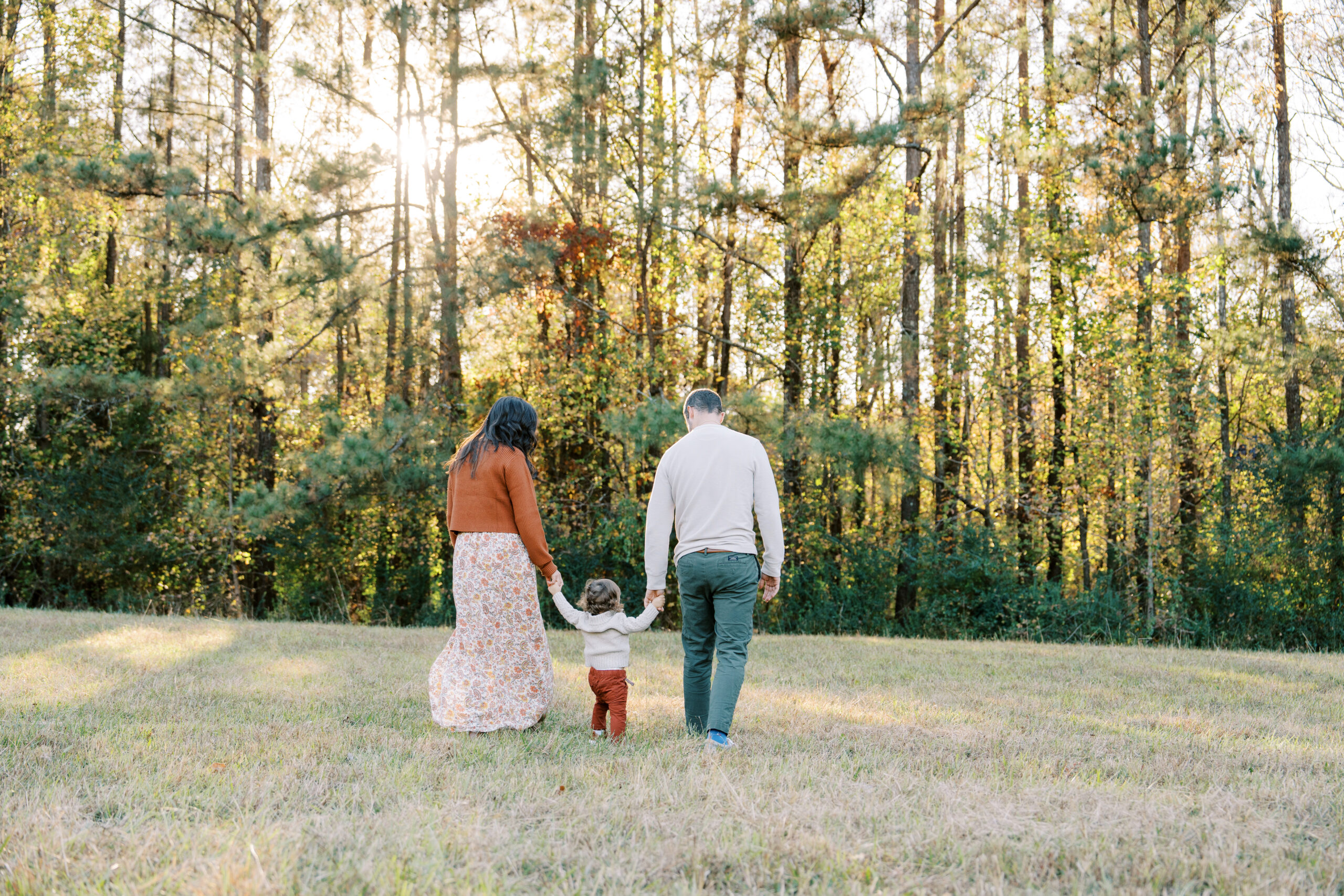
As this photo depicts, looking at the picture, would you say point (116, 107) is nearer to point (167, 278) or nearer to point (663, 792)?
point (167, 278)

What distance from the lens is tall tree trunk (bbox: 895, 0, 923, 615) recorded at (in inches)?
554

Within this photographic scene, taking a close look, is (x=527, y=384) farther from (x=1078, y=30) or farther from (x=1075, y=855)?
(x=1075, y=855)

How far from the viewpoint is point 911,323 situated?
14.8 metres

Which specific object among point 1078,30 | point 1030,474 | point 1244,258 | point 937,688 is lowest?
point 937,688

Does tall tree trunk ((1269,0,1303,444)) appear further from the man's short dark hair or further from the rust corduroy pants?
the rust corduroy pants

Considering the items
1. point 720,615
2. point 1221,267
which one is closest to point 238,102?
point 1221,267

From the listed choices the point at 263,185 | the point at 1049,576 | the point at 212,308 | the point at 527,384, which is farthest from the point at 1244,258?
the point at 263,185

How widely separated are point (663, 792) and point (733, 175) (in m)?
14.5

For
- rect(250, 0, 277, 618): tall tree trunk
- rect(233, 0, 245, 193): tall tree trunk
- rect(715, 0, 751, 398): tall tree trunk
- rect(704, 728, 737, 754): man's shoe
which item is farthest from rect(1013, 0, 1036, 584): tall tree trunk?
rect(233, 0, 245, 193): tall tree trunk

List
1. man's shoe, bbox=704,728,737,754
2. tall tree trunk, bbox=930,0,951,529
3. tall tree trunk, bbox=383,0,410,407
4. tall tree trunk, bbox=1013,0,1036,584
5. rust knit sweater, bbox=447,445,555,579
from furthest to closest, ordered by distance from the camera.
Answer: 1. tall tree trunk, bbox=930,0,951,529
2. tall tree trunk, bbox=383,0,410,407
3. tall tree trunk, bbox=1013,0,1036,584
4. rust knit sweater, bbox=447,445,555,579
5. man's shoe, bbox=704,728,737,754

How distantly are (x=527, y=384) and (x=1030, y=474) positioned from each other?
8498mm

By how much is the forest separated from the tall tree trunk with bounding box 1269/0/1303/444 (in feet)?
0.29

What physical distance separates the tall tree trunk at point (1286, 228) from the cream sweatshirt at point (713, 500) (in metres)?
10.4

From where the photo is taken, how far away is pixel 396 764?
4.13m
